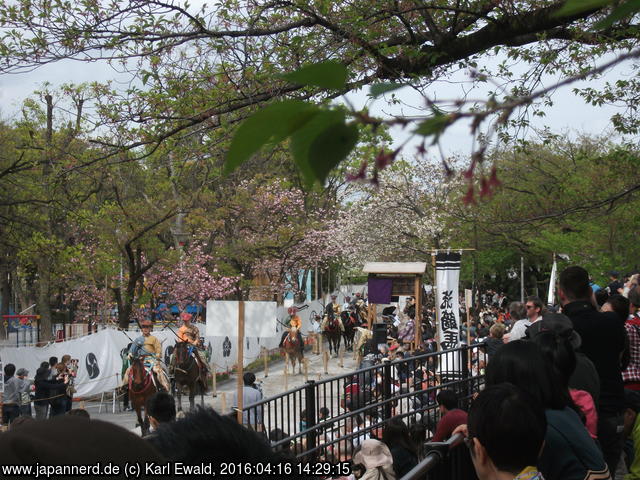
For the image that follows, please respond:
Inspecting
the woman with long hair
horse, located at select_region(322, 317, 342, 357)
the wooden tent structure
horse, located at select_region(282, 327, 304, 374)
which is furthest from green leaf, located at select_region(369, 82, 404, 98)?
horse, located at select_region(322, 317, 342, 357)

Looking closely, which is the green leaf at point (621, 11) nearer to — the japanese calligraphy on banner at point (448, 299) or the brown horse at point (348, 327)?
the japanese calligraphy on banner at point (448, 299)

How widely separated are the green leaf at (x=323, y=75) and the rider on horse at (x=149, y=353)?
1642 centimetres

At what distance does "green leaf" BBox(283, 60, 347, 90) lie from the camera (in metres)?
1.32

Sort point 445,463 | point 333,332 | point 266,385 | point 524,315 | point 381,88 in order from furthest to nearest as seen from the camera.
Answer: point 333,332
point 266,385
point 524,315
point 445,463
point 381,88

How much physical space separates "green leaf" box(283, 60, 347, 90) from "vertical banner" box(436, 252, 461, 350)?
569 inches

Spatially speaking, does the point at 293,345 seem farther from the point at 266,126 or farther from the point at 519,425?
the point at 266,126

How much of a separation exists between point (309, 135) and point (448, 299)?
1524 cm

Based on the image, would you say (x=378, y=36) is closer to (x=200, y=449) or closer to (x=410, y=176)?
(x=200, y=449)

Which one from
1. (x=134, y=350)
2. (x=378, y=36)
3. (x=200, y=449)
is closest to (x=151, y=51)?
(x=378, y=36)

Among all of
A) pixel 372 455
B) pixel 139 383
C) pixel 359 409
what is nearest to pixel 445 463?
pixel 372 455

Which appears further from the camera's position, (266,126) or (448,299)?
(448,299)

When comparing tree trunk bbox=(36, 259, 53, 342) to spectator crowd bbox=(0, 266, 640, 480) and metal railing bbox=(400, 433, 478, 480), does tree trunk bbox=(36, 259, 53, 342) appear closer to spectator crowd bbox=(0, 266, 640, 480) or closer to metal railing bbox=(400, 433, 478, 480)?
spectator crowd bbox=(0, 266, 640, 480)

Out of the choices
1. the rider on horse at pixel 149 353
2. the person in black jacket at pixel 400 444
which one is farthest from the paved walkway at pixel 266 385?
the person in black jacket at pixel 400 444

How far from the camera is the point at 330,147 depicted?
1.33m
